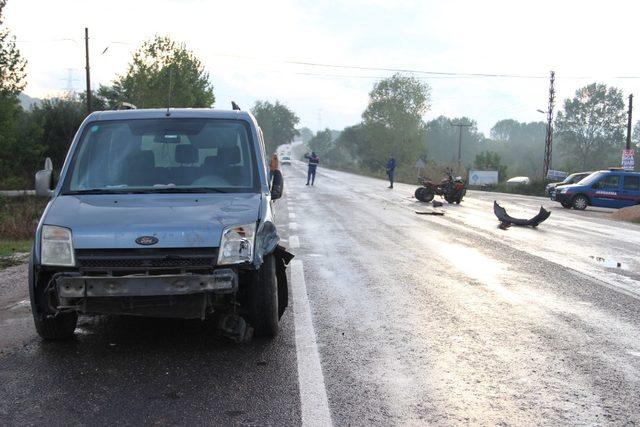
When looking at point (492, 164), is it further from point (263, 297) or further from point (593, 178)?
point (263, 297)

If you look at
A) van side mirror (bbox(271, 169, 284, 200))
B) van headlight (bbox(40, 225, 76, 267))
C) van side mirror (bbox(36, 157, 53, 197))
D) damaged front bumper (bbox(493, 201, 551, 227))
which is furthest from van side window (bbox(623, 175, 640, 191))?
van headlight (bbox(40, 225, 76, 267))

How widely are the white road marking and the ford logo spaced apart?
1.35m

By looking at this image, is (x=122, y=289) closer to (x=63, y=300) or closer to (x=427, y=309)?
(x=63, y=300)

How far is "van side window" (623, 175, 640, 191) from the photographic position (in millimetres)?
24578

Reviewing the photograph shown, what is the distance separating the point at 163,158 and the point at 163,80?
1294 inches

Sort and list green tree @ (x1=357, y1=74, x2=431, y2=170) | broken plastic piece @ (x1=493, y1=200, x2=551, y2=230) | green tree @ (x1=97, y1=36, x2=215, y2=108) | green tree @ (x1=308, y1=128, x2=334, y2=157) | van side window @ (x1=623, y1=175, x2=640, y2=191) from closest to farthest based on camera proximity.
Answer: broken plastic piece @ (x1=493, y1=200, x2=551, y2=230) < van side window @ (x1=623, y1=175, x2=640, y2=191) < green tree @ (x1=97, y1=36, x2=215, y2=108) < green tree @ (x1=357, y1=74, x2=431, y2=170) < green tree @ (x1=308, y1=128, x2=334, y2=157)

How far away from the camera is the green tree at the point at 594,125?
10419 cm

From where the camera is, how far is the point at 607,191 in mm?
24812

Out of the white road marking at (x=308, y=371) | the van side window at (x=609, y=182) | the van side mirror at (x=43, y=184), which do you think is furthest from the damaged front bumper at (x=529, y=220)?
the van side mirror at (x=43, y=184)

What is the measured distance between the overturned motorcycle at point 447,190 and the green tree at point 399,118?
74.8 meters

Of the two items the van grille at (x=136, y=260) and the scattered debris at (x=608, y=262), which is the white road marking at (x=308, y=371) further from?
the scattered debris at (x=608, y=262)

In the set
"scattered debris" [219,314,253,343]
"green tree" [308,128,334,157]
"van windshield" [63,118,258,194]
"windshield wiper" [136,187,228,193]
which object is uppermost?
"green tree" [308,128,334,157]

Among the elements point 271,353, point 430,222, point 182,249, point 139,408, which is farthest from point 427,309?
point 430,222

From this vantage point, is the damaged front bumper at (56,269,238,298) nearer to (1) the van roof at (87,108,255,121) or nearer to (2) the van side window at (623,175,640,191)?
(1) the van roof at (87,108,255,121)
